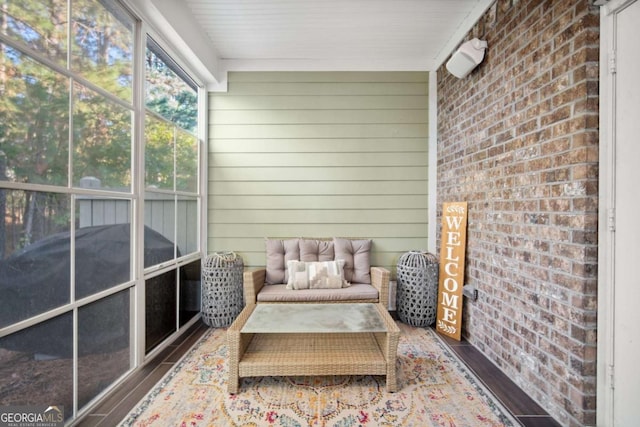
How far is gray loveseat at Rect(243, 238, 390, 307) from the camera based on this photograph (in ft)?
9.05

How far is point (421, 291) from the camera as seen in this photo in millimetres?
2908

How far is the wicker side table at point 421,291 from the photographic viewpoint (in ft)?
9.55

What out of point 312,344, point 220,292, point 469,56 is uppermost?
point 469,56

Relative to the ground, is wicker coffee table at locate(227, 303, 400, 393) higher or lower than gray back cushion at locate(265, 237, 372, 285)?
lower

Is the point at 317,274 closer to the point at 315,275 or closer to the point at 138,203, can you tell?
the point at 315,275

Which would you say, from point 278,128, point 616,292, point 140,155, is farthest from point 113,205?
point 616,292

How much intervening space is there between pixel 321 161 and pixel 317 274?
125 centimetres

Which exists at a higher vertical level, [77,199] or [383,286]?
[77,199]

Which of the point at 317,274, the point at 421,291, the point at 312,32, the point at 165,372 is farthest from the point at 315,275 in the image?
the point at 312,32

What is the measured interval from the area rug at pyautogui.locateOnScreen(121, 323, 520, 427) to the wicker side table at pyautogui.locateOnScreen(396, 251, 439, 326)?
2.20ft

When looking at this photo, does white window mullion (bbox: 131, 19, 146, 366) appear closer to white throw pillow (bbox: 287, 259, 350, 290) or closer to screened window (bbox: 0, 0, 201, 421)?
screened window (bbox: 0, 0, 201, 421)

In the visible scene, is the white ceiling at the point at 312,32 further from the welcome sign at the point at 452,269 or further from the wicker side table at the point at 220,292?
the wicker side table at the point at 220,292

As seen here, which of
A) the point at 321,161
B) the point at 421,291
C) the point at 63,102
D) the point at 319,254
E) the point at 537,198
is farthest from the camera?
the point at 321,161

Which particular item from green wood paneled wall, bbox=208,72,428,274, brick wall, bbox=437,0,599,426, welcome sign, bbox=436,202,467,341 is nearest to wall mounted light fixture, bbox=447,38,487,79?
brick wall, bbox=437,0,599,426
